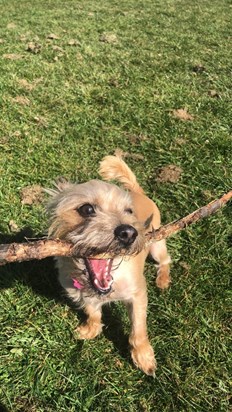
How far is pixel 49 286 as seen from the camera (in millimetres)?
4152

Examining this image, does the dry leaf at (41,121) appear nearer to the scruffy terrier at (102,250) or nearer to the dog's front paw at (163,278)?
the scruffy terrier at (102,250)

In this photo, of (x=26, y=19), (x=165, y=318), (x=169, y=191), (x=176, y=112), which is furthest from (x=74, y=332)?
(x=26, y=19)

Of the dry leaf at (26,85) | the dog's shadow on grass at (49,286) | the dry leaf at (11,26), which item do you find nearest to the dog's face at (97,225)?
the dog's shadow on grass at (49,286)

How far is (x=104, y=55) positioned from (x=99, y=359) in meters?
7.22

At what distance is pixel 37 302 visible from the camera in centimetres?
396

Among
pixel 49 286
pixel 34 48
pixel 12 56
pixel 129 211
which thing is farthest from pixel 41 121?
pixel 129 211

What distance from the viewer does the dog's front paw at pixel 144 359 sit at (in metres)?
3.47

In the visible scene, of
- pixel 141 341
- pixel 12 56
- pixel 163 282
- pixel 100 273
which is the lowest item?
pixel 12 56

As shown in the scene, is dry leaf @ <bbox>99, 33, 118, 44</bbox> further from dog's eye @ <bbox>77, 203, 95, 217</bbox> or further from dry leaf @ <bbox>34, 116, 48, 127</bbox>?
dog's eye @ <bbox>77, 203, 95, 217</bbox>

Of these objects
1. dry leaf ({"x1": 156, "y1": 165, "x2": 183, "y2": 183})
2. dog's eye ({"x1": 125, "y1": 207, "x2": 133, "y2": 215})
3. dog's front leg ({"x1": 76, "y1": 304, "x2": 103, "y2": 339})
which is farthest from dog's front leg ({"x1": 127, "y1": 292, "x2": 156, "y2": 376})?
dry leaf ({"x1": 156, "y1": 165, "x2": 183, "y2": 183})

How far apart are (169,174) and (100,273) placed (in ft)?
9.13

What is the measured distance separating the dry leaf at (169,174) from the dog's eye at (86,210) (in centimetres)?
252

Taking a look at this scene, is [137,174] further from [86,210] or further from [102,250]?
[102,250]

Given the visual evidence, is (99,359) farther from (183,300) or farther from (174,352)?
(183,300)
